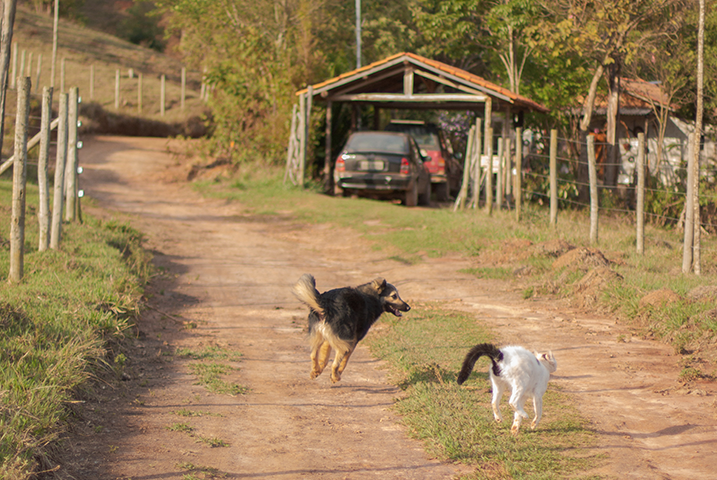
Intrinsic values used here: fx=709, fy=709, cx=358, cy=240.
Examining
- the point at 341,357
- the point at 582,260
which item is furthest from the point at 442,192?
the point at 341,357

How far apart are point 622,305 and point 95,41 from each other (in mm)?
44072

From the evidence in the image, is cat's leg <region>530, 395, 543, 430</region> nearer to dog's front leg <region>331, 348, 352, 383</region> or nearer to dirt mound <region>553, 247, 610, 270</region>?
dog's front leg <region>331, 348, 352, 383</region>

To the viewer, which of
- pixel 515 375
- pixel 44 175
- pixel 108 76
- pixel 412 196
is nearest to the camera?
pixel 515 375

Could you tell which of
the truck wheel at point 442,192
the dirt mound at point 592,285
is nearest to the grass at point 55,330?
the dirt mound at point 592,285

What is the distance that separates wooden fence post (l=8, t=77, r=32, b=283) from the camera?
7.50 m

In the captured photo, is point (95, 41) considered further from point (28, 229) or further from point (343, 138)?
point (28, 229)

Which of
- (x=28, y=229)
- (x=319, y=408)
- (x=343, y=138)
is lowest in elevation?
(x=319, y=408)

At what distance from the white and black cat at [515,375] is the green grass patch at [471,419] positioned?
0.19m

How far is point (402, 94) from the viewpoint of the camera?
66.2 ft

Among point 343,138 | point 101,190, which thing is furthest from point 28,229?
point 343,138

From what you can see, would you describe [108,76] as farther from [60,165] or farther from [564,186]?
[60,165]

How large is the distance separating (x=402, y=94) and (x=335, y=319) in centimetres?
1542

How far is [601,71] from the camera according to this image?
61.9ft

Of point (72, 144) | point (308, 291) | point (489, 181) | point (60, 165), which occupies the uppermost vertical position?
point (72, 144)
